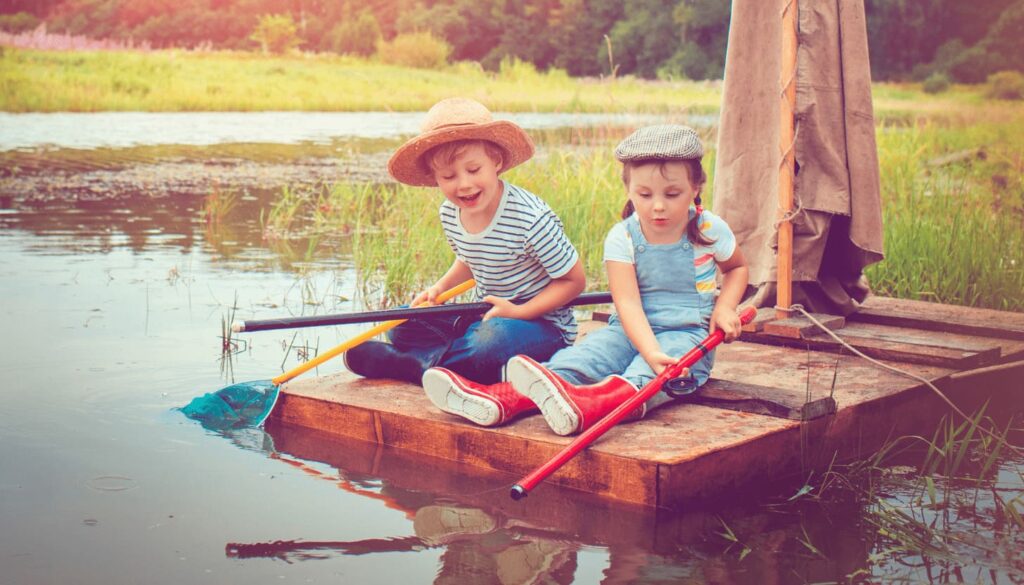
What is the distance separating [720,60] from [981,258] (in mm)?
21500

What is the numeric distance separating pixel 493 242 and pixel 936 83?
25.7m

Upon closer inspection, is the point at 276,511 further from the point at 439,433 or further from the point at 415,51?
the point at 415,51

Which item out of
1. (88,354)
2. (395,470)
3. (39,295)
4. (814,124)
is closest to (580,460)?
(395,470)

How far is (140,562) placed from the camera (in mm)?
2711

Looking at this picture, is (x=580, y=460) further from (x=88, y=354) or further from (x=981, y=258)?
(x=981, y=258)

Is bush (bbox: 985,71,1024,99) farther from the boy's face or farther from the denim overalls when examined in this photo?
the boy's face

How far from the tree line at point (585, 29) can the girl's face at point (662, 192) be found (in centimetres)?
2243

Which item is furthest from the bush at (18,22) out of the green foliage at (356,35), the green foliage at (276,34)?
the green foliage at (356,35)

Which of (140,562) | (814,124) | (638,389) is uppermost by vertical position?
(814,124)

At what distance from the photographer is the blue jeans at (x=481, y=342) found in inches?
144

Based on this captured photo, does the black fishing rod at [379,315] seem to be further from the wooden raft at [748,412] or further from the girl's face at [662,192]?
the girl's face at [662,192]

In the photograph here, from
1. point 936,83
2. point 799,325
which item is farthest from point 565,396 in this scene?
point 936,83

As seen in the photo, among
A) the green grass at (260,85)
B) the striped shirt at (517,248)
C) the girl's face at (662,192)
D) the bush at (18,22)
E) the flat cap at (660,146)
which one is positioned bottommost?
the striped shirt at (517,248)

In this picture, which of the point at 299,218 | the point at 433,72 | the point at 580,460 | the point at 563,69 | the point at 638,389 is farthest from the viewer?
the point at 563,69
